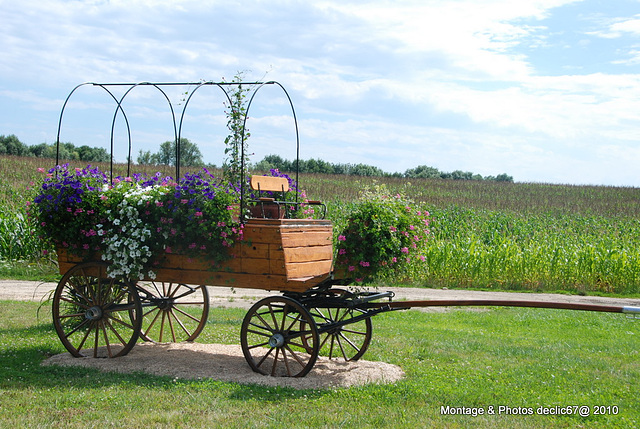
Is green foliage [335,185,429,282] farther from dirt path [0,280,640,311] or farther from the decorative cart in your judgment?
dirt path [0,280,640,311]

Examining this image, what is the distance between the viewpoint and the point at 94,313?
7.06 metres

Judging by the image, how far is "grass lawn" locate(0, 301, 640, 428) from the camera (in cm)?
497

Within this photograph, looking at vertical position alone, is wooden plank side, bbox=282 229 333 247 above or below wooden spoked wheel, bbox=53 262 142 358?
above

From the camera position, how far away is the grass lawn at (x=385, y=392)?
4.97 m

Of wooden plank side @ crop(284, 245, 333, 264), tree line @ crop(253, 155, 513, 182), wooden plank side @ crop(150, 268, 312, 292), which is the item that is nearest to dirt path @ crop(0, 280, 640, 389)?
wooden plank side @ crop(150, 268, 312, 292)

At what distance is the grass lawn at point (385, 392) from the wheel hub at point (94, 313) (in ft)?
2.37

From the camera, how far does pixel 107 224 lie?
277 inches

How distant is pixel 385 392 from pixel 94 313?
3.69m

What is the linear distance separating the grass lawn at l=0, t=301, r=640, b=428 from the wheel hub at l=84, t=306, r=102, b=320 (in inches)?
28.5

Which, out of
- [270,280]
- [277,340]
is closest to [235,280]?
[270,280]

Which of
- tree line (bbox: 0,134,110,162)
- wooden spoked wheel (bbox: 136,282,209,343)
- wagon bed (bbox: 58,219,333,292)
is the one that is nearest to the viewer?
wagon bed (bbox: 58,219,333,292)

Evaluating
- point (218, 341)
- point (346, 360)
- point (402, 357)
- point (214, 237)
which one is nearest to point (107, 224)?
point (214, 237)

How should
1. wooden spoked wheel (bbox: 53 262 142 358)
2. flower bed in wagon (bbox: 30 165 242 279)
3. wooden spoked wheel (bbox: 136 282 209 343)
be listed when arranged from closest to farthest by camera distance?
flower bed in wagon (bbox: 30 165 242 279) < wooden spoked wheel (bbox: 53 262 142 358) < wooden spoked wheel (bbox: 136 282 209 343)

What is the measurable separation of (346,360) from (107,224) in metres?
3.32
